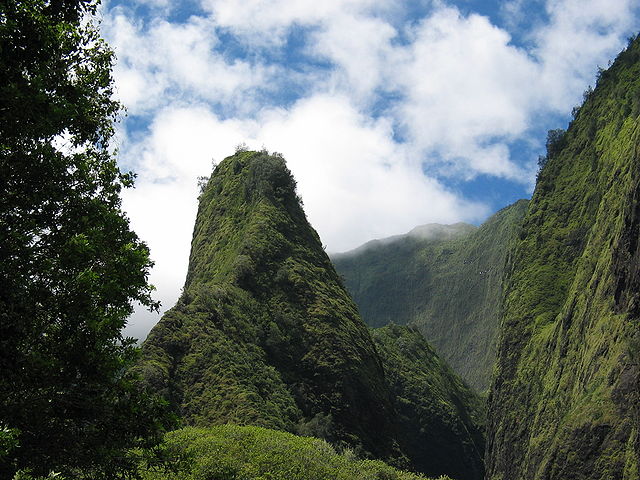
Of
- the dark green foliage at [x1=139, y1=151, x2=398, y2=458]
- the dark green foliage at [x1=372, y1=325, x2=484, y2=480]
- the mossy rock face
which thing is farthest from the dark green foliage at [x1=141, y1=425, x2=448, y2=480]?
the dark green foliage at [x1=372, y1=325, x2=484, y2=480]

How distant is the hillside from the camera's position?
5500 cm

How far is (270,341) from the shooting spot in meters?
65.1

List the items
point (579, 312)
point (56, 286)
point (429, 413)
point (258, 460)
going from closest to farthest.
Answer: point (56, 286) < point (258, 460) < point (579, 312) < point (429, 413)

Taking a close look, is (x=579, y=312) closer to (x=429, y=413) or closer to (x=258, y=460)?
(x=429, y=413)

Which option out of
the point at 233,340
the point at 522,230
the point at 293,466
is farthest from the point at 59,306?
the point at 522,230

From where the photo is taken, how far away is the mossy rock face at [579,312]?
65.5 metres

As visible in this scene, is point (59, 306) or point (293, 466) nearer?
point (59, 306)

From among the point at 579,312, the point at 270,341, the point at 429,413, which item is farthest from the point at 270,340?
the point at 429,413

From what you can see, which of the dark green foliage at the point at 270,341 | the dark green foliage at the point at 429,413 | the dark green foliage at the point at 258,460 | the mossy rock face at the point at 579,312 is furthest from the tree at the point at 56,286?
the dark green foliage at the point at 429,413

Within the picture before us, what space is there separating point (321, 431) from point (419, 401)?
58.7 metres

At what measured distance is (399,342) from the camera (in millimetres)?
129375

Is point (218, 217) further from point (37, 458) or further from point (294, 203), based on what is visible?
point (37, 458)

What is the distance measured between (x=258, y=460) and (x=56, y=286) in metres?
18.7

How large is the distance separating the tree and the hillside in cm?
3741
